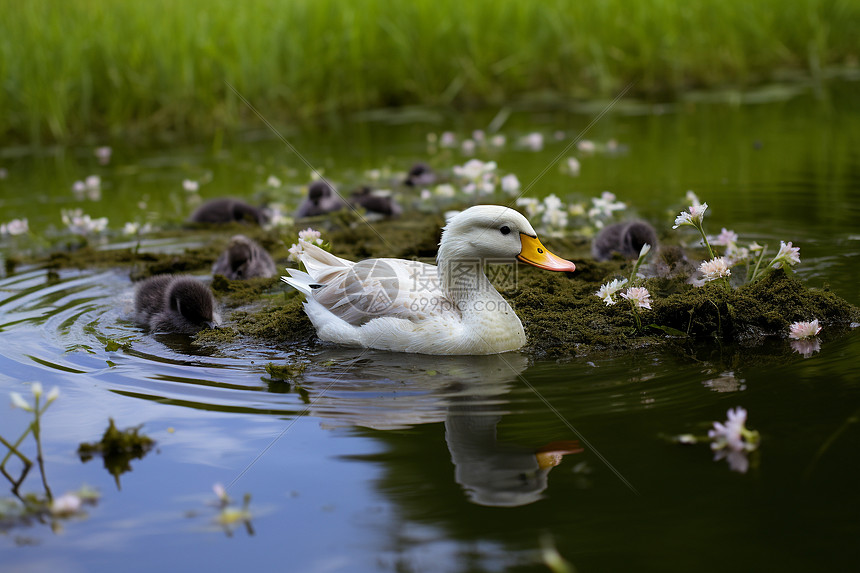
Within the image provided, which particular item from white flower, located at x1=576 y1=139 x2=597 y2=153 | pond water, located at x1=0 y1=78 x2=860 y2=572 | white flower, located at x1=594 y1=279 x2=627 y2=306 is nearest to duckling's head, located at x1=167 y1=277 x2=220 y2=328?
pond water, located at x1=0 y1=78 x2=860 y2=572

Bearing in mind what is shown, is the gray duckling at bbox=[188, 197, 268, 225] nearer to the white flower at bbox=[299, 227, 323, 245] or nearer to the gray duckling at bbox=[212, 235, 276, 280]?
the gray duckling at bbox=[212, 235, 276, 280]

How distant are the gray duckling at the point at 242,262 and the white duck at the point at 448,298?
1.43 m

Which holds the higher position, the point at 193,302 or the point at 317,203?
the point at 317,203

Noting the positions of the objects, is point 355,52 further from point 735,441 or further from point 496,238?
point 735,441

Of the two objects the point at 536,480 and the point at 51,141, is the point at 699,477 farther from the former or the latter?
the point at 51,141

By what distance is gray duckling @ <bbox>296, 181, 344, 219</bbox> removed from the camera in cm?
895

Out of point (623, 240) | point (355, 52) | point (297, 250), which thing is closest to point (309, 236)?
point (297, 250)

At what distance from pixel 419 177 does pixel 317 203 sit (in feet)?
4.90

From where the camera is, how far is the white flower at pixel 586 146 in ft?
38.8

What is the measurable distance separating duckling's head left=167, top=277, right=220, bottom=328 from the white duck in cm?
72

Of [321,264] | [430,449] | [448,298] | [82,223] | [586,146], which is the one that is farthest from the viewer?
[586,146]

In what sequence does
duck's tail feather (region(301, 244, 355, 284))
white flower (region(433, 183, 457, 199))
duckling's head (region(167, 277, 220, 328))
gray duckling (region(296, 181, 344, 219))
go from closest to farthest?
1. duckling's head (region(167, 277, 220, 328))
2. duck's tail feather (region(301, 244, 355, 284))
3. gray duckling (region(296, 181, 344, 219))
4. white flower (region(433, 183, 457, 199))

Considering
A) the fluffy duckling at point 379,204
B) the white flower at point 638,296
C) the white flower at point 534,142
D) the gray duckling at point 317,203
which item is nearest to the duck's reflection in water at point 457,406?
the white flower at point 638,296

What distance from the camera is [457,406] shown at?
14.4 feet
